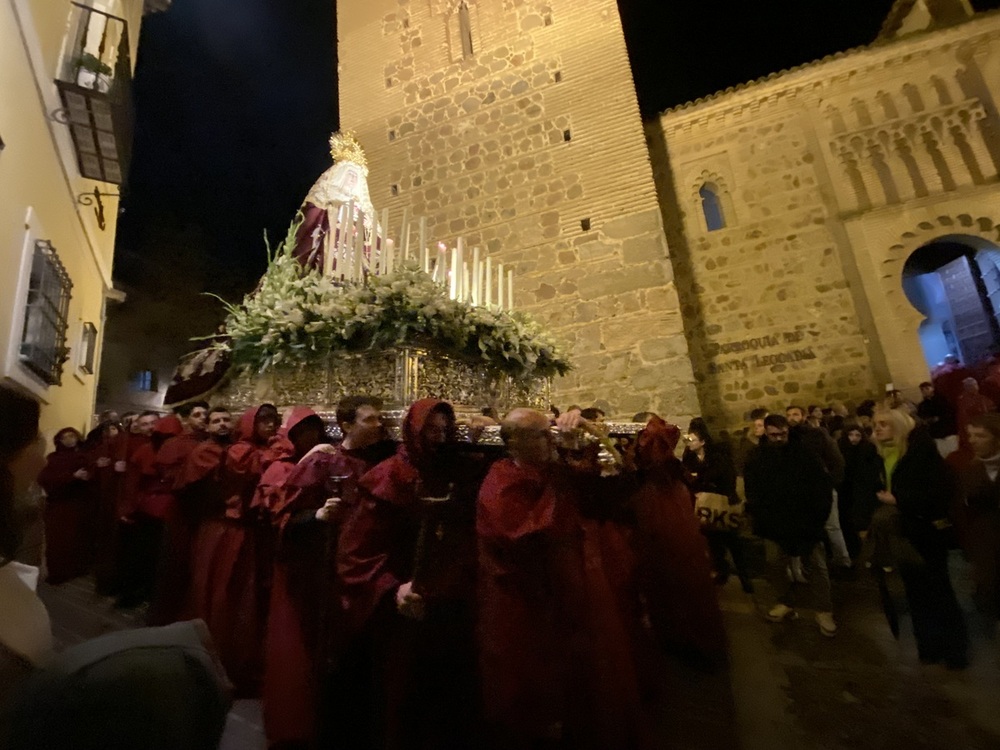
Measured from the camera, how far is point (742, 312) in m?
9.46

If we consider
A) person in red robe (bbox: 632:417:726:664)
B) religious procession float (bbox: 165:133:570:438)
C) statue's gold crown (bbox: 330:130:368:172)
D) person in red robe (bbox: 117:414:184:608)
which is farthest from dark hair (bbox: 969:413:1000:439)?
statue's gold crown (bbox: 330:130:368:172)

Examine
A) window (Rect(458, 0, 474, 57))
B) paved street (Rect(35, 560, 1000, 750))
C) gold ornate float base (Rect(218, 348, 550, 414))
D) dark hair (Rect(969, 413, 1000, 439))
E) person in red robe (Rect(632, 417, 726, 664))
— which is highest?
window (Rect(458, 0, 474, 57))

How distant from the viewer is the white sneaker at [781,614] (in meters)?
3.37

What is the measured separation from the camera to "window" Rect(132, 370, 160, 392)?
18.0 m

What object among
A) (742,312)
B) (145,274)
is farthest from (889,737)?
(145,274)

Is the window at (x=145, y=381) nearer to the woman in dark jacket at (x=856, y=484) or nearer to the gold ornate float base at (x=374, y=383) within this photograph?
the gold ornate float base at (x=374, y=383)

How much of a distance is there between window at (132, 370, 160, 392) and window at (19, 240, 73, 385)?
15.5 metres

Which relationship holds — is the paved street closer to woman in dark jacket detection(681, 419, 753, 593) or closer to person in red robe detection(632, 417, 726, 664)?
person in red robe detection(632, 417, 726, 664)

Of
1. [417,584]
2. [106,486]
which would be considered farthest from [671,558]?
[106,486]

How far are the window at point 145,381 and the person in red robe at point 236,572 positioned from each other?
1903 centimetres

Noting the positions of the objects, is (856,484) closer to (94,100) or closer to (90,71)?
(94,100)

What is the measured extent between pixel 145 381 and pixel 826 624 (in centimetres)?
2123

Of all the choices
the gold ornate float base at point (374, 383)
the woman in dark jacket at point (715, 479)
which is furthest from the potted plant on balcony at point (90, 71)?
the woman in dark jacket at point (715, 479)

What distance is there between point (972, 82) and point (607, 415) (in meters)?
9.37
